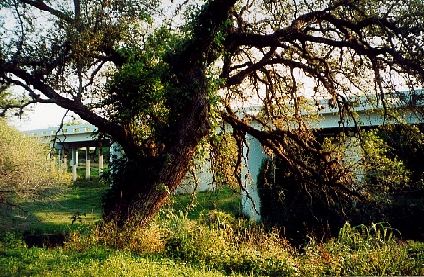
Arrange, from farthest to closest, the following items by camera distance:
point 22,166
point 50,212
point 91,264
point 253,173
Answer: point 50,212 → point 253,173 → point 22,166 → point 91,264

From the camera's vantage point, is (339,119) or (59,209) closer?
(339,119)

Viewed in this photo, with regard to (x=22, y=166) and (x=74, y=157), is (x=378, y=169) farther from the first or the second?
(x=74, y=157)

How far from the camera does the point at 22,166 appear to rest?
24500 mm

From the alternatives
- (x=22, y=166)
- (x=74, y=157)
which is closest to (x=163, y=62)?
(x=22, y=166)

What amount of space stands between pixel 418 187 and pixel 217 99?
7.23m

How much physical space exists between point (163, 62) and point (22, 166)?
41.9 feet

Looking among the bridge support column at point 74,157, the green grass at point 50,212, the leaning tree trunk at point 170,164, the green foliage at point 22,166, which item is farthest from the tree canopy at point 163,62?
the bridge support column at point 74,157

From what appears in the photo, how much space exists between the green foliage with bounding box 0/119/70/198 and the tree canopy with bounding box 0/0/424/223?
947cm

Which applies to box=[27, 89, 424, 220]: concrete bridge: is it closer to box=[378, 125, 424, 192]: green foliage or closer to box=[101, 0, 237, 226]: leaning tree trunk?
box=[378, 125, 424, 192]: green foliage

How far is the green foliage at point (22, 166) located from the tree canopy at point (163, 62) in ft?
31.1

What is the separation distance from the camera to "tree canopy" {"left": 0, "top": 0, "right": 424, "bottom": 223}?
43.8ft

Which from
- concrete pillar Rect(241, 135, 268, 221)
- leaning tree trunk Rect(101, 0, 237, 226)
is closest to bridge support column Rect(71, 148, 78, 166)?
concrete pillar Rect(241, 135, 268, 221)

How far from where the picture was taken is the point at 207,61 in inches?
552

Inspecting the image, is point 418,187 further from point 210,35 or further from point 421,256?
point 210,35
